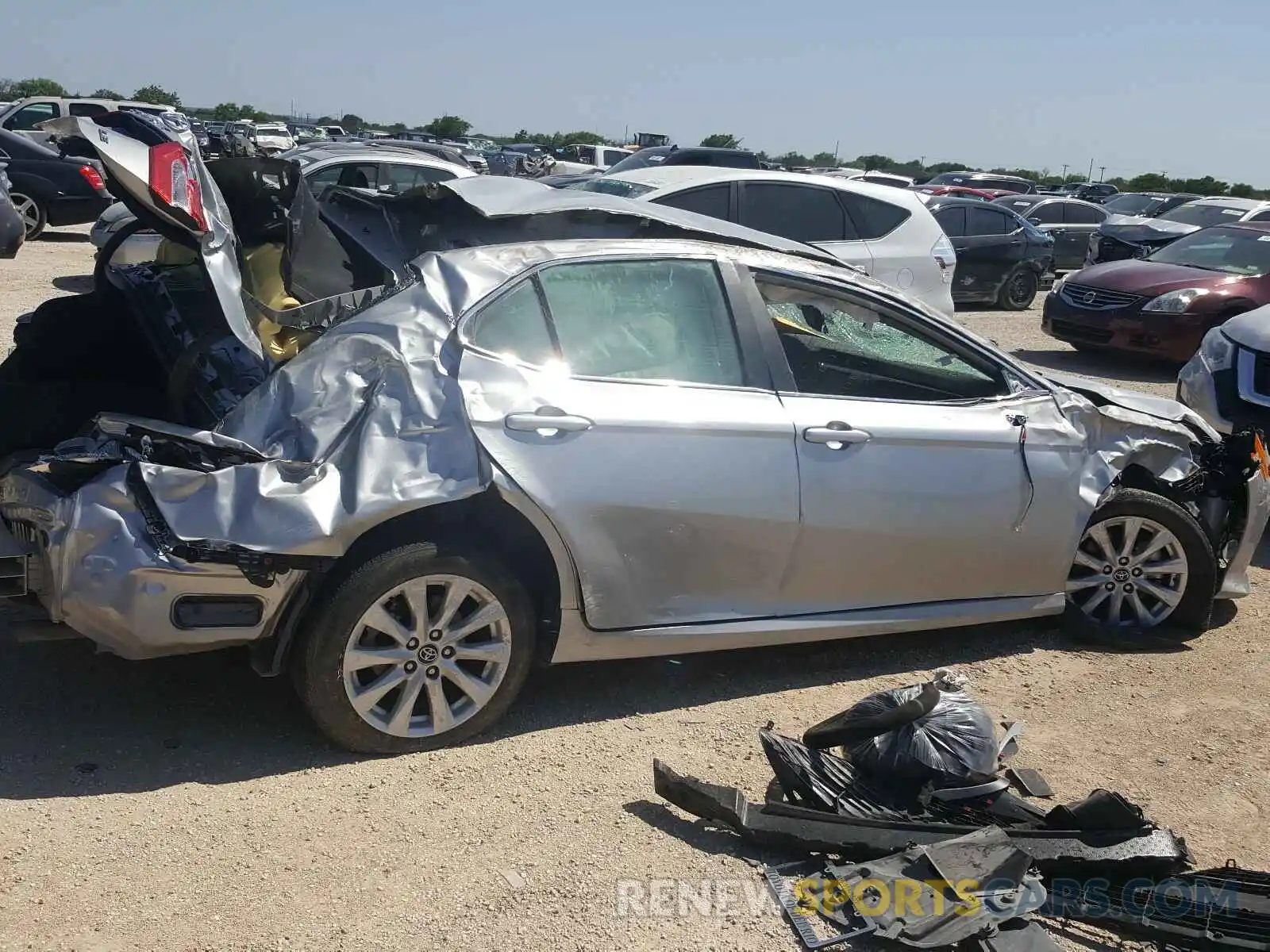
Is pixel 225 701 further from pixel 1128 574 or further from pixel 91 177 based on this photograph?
pixel 91 177

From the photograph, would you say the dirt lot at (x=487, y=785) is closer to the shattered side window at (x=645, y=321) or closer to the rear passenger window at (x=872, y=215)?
the shattered side window at (x=645, y=321)

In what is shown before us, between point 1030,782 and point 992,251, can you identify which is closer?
point 1030,782

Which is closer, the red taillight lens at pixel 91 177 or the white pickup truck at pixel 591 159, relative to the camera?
the red taillight lens at pixel 91 177

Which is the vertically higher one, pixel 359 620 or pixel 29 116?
pixel 29 116

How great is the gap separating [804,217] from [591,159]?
24990 millimetres

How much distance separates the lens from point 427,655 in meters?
3.72

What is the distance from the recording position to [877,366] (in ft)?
15.3

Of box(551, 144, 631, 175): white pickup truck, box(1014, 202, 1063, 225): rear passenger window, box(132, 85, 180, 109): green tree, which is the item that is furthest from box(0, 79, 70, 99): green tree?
box(1014, 202, 1063, 225): rear passenger window

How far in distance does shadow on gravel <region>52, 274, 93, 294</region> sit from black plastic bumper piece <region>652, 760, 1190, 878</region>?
10359 mm

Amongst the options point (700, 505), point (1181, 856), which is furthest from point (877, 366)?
point (1181, 856)

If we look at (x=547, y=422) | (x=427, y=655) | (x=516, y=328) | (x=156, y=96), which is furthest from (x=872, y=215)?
(x=156, y=96)

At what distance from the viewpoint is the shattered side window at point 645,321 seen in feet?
13.2

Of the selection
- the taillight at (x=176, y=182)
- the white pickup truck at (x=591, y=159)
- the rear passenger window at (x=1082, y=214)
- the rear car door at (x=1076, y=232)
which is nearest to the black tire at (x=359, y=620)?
the taillight at (x=176, y=182)

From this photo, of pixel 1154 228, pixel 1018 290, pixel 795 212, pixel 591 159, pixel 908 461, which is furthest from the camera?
pixel 591 159
